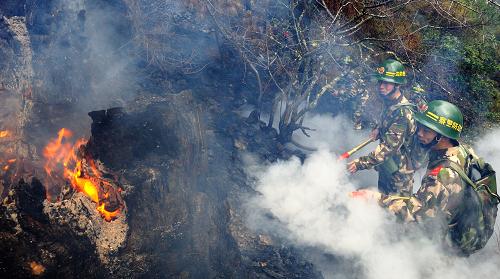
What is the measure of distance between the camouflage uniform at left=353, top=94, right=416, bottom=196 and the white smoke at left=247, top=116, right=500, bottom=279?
28.1 inches

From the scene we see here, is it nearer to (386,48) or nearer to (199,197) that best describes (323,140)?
(386,48)

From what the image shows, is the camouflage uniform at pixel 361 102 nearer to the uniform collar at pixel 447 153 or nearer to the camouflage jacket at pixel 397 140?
the camouflage jacket at pixel 397 140

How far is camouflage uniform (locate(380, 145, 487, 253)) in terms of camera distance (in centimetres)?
360

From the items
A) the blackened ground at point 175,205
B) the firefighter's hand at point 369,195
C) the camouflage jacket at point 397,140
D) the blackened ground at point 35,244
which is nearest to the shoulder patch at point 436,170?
the firefighter's hand at point 369,195

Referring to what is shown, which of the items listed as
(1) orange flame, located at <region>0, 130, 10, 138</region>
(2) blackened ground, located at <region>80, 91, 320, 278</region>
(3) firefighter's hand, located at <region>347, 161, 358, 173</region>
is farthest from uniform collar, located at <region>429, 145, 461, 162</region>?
(1) orange flame, located at <region>0, 130, 10, 138</region>

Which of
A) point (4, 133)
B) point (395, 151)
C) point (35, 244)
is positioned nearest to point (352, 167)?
point (395, 151)

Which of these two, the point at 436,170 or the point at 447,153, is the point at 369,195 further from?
the point at 447,153

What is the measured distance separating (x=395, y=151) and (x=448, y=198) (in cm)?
164

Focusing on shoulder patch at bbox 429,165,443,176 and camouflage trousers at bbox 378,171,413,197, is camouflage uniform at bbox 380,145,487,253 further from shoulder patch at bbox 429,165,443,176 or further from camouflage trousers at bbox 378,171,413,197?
camouflage trousers at bbox 378,171,413,197

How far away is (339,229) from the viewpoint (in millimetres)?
5031

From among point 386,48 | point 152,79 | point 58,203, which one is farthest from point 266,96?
point 58,203

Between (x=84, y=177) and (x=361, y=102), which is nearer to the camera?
(x=84, y=177)

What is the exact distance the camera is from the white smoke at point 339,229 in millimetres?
4387

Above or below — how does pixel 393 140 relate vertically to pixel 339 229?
above
